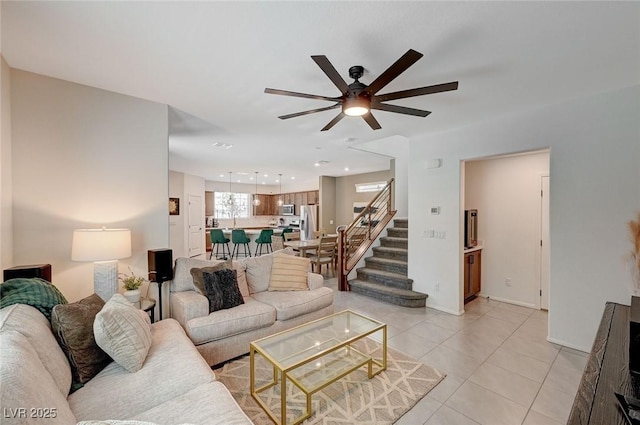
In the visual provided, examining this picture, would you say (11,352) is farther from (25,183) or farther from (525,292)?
(525,292)

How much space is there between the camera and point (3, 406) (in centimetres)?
85

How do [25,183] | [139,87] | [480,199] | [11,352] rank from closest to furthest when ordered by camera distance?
1. [11,352]
2. [25,183]
3. [139,87]
4. [480,199]

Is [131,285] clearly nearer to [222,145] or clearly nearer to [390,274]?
[222,145]

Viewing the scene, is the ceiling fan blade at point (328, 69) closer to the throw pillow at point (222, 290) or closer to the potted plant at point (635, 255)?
the throw pillow at point (222, 290)

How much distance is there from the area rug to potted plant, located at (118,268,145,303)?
1.05 m

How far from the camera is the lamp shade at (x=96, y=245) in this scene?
2289 millimetres

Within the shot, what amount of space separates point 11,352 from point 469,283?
16.3ft

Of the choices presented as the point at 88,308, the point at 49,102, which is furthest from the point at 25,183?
the point at 88,308

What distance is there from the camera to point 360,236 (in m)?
5.98

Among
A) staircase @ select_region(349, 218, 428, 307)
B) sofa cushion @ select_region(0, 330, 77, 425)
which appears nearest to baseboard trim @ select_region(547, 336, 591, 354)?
staircase @ select_region(349, 218, 428, 307)

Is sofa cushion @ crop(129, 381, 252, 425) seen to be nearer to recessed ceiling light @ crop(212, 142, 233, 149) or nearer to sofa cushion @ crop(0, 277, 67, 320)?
sofa cushion @ crop(0, 277, 67, 320)

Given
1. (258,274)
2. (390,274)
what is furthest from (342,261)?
(258,274)

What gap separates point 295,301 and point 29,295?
7.06ft

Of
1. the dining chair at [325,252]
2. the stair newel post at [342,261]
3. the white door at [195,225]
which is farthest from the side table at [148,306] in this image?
the white door at [195,225]
